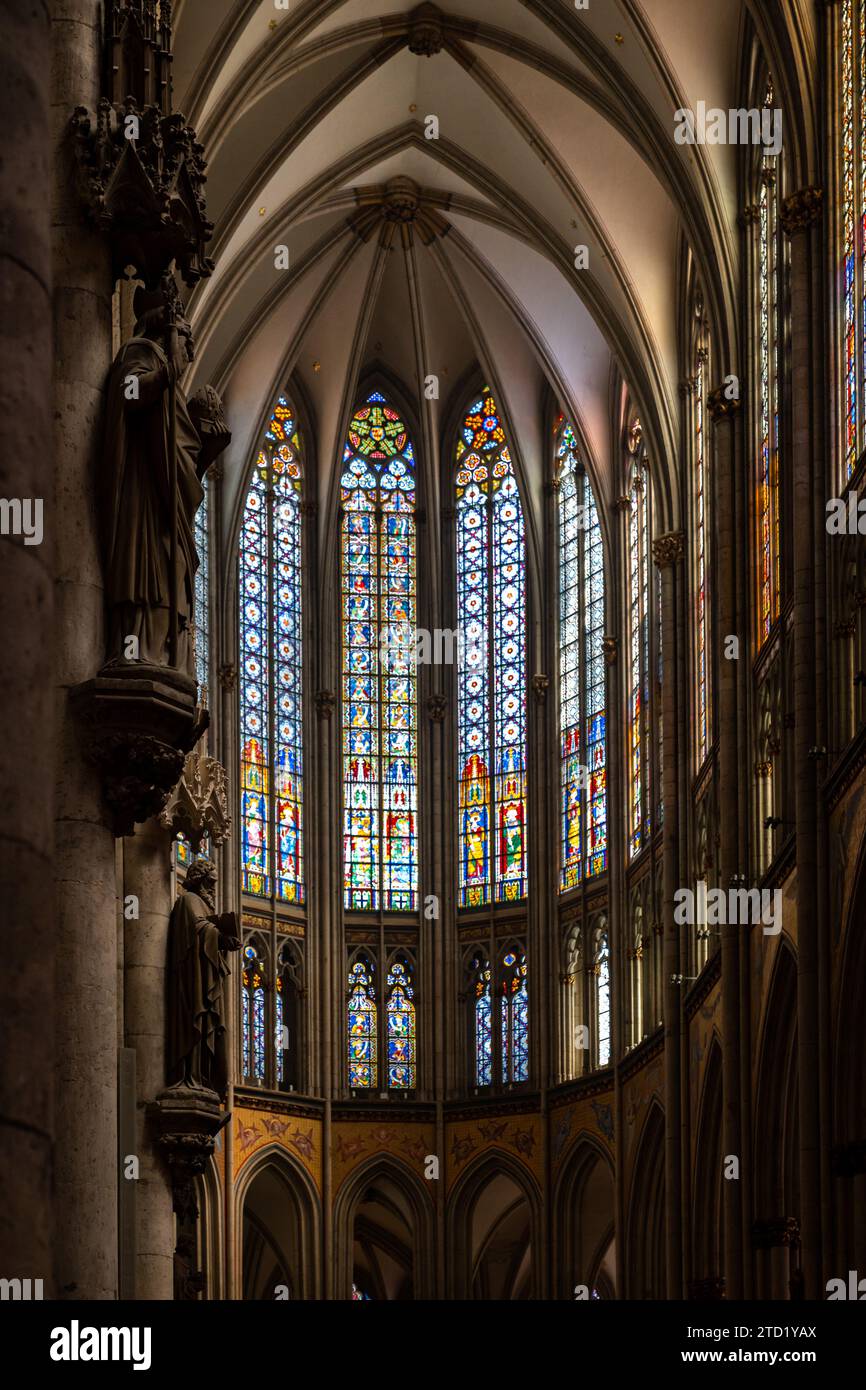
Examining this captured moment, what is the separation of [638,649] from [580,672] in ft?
8.55

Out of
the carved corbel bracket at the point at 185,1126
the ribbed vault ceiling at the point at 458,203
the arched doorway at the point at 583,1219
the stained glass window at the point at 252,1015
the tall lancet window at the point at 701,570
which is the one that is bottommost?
the carved corbel bracket at the point at 185,1126

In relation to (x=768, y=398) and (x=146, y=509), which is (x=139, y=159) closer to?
(x=146, y=509)

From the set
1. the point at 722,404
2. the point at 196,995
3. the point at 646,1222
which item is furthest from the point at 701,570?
the point at 196,995

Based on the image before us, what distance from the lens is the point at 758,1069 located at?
27.0 meters

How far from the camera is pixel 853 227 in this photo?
24391mm

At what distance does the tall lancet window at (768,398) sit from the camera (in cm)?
2775

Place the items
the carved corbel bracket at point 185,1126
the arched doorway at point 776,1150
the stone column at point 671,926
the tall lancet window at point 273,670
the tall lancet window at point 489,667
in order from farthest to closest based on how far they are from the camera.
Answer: the tall lancet window at point 489,667
the tall lancet window at point 273,670
the stone column at point 671,926
the arched doorway at point 776,1150
the carved corbel bracket at point 185,1126

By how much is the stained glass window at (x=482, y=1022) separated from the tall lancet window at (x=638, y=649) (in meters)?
4.08

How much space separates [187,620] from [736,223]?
20.3 metres

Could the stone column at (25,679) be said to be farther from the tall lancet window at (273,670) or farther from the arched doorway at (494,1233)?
the arched doorway at (494,1233)

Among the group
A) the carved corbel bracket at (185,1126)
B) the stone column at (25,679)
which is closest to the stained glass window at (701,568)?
the carved corbel bracket at (185,1126)

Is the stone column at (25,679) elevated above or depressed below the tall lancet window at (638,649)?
below
